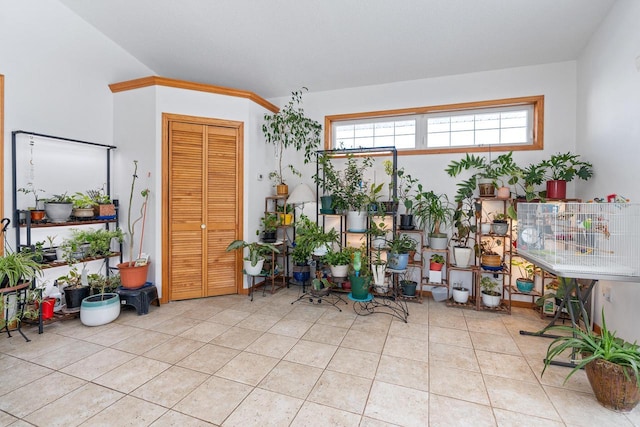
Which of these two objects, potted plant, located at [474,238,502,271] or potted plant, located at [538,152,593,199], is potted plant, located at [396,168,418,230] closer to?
potted plant, located at [474,238,502,271]

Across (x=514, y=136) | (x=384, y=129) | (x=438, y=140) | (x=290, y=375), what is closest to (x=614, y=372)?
(x=290, y=375)

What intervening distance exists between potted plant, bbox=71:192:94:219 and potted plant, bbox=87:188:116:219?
59 millimetres

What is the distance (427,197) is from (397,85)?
1610 mm

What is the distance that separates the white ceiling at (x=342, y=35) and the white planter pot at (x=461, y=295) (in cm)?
271

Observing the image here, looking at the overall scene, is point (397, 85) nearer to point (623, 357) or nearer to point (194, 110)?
point (194, 110)

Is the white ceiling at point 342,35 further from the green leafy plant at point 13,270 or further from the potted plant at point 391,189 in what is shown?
the green leafy plant at point 13,270

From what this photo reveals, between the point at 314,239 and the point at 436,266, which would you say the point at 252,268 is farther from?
the point at 436,266

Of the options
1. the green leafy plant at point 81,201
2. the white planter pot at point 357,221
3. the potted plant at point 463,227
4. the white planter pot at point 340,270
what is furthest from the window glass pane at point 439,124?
the green leafy plant at point 81,201

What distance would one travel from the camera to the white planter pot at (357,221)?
12.5 ft

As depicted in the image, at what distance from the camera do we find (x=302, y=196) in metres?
4.05

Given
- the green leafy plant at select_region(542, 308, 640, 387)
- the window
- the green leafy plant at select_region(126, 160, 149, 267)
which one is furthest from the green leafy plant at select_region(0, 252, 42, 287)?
the green leafy plant at select_region(542, 308, 640, 387)

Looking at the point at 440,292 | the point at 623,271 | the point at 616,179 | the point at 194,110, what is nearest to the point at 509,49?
the point at 616,179

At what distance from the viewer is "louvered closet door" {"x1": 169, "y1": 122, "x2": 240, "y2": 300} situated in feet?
12.0

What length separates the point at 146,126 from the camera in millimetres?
3594
